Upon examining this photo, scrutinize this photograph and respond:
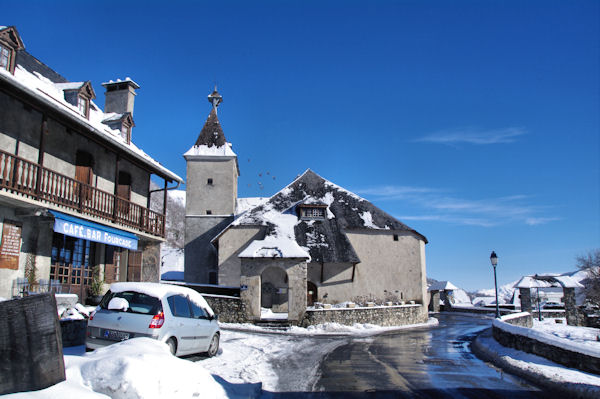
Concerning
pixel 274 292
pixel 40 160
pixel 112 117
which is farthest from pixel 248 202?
pixel 40 160

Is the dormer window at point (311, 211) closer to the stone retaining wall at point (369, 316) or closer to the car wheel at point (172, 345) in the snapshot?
the stone retaining wall at point (369, 316)

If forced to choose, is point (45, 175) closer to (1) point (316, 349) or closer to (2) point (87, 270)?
(2) point (87, 270)

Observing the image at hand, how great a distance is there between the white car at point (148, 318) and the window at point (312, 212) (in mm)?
19959

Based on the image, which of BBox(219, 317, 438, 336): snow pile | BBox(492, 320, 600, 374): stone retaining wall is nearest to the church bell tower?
BBox(219, 317, 438, 336): snow pile

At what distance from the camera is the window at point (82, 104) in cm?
1681

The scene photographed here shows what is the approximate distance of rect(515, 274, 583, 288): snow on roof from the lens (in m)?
32.9

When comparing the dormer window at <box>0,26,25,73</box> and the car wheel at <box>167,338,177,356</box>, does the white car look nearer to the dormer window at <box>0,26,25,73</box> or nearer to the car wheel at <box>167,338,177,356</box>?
the car wheel at <box>167,338,177,356</box>

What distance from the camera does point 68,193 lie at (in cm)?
1377

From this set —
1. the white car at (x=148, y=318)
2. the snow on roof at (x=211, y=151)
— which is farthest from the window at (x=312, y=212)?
the white car at (x=148, y=318)

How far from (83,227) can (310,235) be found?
16.3 meters

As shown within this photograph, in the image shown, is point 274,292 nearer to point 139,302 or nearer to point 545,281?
point 139,302

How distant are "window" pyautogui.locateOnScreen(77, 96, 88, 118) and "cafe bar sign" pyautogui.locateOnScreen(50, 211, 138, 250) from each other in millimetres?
4828

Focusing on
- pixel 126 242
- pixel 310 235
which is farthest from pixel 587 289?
pixel 126 242

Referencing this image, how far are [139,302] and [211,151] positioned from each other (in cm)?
2702
